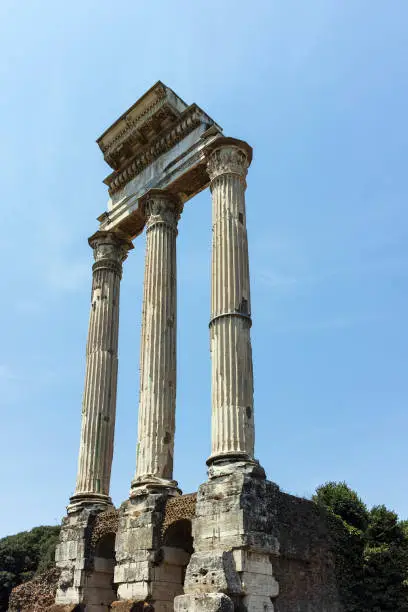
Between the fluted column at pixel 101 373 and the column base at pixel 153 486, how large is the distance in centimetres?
261

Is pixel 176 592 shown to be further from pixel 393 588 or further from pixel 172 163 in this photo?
pixel 172 163

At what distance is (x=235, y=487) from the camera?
13.4 meters


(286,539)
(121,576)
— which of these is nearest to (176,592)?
(121,576)

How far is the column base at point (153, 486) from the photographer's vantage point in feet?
52.2

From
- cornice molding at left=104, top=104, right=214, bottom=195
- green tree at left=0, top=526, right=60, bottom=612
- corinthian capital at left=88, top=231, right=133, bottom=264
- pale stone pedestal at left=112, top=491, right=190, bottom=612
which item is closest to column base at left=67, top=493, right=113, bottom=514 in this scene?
pale stone pedestal at left=112, top=491, right=190, bottom=612

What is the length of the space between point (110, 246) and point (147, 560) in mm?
11212

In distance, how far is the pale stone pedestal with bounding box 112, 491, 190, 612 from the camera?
1494 cm

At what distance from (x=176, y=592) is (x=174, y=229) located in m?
10.5

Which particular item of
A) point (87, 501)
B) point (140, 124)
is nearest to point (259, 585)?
point (87, 501)

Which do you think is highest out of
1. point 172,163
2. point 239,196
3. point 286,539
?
point 172,163

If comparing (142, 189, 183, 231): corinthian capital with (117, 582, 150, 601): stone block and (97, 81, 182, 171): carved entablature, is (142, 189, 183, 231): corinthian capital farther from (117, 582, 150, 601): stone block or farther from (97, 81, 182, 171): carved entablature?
(117, 582, 150, 601): stone block

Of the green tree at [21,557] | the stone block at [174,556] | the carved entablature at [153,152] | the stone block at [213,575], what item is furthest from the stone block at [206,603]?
the green tree at [21,557]

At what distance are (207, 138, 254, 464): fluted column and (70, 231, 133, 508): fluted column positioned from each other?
555 centimetres

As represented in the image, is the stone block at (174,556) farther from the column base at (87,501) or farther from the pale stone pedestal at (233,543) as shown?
the column base at (87,501)
